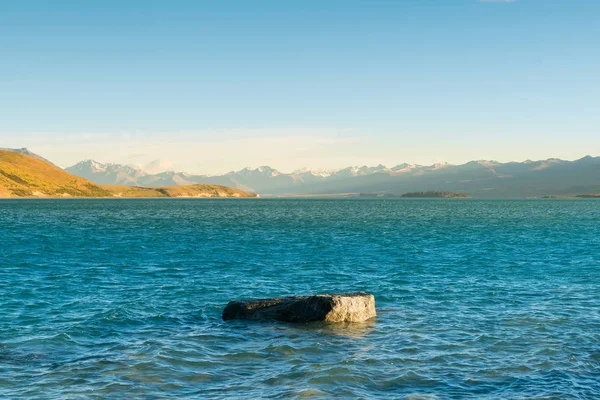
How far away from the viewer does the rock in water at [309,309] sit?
2366 centimetres

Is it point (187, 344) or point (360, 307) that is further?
point (360, 307)

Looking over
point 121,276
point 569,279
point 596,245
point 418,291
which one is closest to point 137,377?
point 418,291

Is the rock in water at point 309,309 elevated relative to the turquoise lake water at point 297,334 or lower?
elevated

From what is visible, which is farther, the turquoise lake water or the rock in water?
the rock in water

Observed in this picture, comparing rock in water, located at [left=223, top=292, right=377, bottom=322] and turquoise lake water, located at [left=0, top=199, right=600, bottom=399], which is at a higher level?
rock in water, located at [left=223, top=292, right=377, bottom=322]

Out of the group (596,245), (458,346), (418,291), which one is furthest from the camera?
(596,245)

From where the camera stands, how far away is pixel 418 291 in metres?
31.5

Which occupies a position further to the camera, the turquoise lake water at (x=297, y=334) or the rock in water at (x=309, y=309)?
the rock in water at (x=309, y=309)

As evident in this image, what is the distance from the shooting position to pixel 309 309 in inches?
938

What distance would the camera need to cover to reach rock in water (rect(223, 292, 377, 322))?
931 inches

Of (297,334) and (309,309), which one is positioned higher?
(309,309)

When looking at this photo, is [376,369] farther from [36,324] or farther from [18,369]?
[36,324]

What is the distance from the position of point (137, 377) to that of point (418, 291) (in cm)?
1845

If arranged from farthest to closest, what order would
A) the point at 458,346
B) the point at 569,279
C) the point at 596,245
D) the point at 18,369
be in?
1. the point at 596,245
2. the point at 569,279
3. the point at 458,346
4. the point at 18,369
